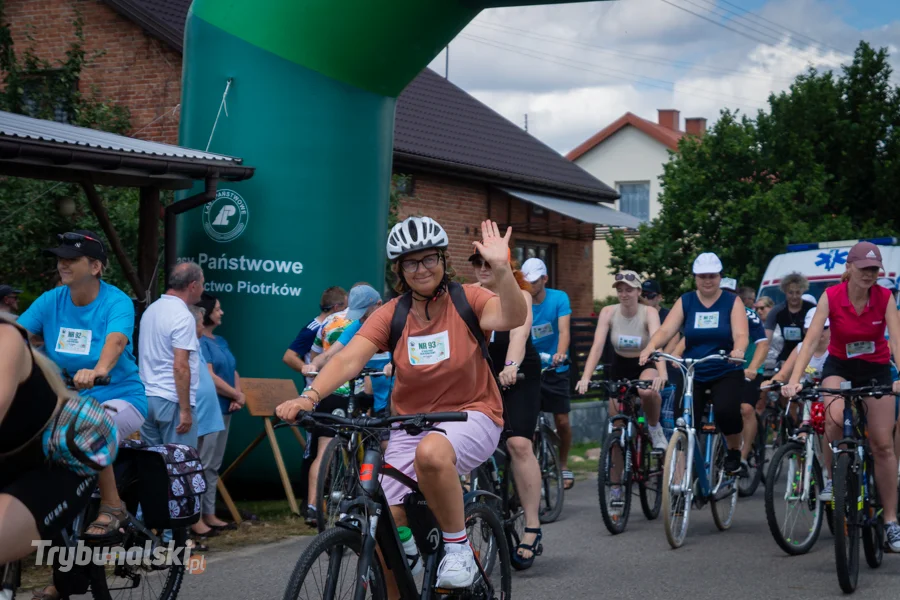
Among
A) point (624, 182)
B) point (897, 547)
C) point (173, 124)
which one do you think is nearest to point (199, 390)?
point (897, 547)

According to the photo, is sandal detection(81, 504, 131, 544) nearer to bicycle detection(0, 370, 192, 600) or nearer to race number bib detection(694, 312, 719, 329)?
bicycle detection(0, 370, 192, 600)

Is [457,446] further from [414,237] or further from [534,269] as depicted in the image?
[534,269]

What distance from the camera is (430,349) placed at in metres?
5.15

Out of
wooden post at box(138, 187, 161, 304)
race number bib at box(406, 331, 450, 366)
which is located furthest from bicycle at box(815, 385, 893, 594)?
wooden post at box(138, 187, 161, 304)

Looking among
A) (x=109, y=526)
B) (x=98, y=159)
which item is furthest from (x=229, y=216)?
(x=109, y=526)

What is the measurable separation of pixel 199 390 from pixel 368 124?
3.32 metres

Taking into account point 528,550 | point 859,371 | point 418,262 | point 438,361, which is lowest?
point 528,550

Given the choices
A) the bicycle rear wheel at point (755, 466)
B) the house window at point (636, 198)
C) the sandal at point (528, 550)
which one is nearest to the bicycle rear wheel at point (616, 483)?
the sandal at point (528, 550)

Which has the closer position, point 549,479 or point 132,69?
point 549,479

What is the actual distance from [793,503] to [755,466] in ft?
12.4

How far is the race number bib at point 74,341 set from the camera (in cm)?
612

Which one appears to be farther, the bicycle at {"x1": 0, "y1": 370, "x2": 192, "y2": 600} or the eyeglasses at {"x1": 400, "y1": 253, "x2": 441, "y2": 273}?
the bicycle at {"x1": 0, "y1": 370, "x2": 192, "y2": 600}

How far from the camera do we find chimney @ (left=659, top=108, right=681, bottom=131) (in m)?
61.7

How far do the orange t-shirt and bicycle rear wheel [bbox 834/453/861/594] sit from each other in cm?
266
